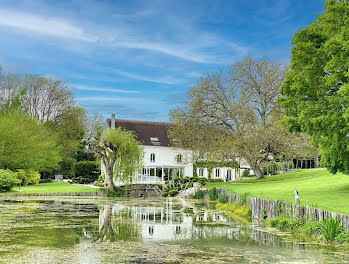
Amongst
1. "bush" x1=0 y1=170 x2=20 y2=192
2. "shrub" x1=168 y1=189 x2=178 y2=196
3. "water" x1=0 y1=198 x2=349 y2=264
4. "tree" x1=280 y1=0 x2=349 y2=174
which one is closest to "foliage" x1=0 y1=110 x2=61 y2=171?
"bush" x1=0 y1=170 x2=20 y2=192

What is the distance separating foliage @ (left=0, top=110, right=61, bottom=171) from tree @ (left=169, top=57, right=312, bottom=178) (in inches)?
637

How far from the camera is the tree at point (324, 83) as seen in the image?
749 inches

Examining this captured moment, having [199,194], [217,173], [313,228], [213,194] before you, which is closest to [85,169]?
[217,173]

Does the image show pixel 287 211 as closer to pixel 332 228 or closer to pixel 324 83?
pixel 332 228

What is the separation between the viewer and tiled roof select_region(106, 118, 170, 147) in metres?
59.7

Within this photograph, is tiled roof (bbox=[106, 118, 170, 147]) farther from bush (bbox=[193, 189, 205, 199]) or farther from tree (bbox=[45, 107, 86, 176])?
bush (bbox=[193, 189, 205, 199])

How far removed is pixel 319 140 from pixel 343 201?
4370mm

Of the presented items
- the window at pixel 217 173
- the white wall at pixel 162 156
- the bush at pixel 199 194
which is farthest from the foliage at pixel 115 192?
the window at pixel 217 173

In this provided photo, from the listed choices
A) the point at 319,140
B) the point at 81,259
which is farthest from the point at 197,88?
the point at 81,259

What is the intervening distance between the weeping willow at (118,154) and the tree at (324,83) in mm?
19488

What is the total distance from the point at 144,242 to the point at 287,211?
20.8 ft

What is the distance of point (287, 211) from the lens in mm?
16938

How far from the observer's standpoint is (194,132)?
44156 mm

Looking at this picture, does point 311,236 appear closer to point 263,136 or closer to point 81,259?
point 81,259
